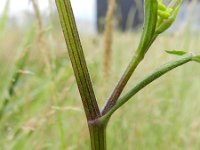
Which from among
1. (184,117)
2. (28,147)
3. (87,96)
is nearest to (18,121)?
(28,147)

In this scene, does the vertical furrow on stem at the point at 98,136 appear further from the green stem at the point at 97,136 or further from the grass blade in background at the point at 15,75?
the grass blade in background at the point at 15,75

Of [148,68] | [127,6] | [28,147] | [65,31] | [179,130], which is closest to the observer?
[65,31]

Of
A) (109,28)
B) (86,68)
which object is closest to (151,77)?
(86,68)

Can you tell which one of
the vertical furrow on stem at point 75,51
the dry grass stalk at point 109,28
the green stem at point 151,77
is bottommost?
the dry grass stalk at point 109,28

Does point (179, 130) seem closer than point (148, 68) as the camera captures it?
Yes

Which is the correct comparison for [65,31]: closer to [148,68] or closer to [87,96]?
[87,96]

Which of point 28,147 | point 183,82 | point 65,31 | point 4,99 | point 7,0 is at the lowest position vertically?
point 183,82

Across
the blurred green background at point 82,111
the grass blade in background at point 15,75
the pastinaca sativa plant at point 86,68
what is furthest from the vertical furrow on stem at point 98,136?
the grass blade in background at point 15,75

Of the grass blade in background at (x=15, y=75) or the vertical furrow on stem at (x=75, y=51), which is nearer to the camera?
the vertical furrow on stem at (x=75, y=51)
